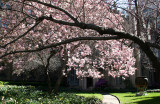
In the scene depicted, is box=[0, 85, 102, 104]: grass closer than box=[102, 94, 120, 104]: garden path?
Yes

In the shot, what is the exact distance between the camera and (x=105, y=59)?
11133 mm

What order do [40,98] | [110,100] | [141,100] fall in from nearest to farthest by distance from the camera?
1. [40,98]
2. [141,100]
3. [110,100]

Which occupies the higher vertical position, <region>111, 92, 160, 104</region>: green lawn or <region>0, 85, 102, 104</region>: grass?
<region>0, 85, 102, 104</region>: grass

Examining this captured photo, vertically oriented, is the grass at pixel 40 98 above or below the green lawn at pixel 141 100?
above

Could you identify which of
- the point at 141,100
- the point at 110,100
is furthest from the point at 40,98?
the point at 141,100

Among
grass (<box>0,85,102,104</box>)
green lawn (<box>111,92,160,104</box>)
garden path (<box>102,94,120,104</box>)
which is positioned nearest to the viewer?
grass (<box>0,85,102,104</box>)

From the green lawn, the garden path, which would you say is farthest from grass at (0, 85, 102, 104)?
the green lawn

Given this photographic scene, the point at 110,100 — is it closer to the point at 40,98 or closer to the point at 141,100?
the point at 141,100

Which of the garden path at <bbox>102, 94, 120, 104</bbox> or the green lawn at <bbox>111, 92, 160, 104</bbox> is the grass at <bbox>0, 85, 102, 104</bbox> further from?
the green lawn at <bbox>111, 92, 160, 104</bbox>

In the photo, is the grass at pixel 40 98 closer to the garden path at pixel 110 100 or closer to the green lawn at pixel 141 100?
the garden path at pixel 110 100

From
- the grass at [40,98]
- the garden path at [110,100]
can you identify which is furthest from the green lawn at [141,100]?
the grass at [40,98]

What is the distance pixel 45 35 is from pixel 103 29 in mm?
6755

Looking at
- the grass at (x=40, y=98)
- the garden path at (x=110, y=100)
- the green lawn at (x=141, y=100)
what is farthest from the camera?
the garden path at (x=110, y=100)

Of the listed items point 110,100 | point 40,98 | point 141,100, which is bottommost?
point 110,100
